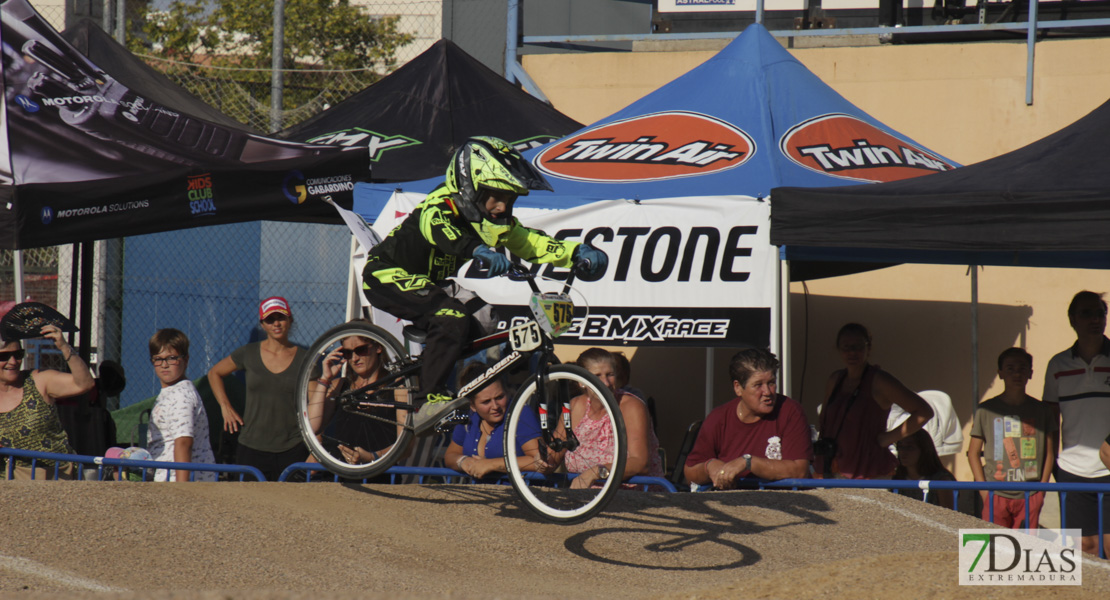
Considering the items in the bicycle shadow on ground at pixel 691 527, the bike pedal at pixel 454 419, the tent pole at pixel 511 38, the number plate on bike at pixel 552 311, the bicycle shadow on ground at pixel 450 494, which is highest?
the tent pole at pixel 511 38

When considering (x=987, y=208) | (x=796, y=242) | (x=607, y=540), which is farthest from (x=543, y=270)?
(x=987, y=208)

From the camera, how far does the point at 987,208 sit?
633cm

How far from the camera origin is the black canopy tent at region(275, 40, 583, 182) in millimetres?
9633

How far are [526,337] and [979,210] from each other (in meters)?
2.90

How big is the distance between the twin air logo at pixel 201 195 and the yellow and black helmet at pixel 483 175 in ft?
10.1

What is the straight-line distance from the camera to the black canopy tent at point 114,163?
754cm

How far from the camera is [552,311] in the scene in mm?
5113

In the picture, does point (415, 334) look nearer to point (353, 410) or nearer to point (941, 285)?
point (353, 410)

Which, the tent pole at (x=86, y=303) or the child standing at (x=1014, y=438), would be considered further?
the tent pole at (x=86, y=303)

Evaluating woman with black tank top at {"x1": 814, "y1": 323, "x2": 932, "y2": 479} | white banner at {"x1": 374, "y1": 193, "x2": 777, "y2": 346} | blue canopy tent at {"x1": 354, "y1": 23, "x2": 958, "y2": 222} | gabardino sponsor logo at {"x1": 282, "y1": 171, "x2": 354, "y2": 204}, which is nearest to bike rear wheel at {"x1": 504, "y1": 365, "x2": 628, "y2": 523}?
white banner at {"x1": 374, "y1": 193, "x2": 777, "y2": 346}

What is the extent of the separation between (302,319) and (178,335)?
5319 mm

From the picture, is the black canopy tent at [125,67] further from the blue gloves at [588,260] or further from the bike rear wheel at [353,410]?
the blue gloves at [588,260]

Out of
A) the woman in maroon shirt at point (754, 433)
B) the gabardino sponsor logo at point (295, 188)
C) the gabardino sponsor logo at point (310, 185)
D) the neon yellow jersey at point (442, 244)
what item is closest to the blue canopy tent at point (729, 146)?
the gabardino sponsor logo at point (310, 185)

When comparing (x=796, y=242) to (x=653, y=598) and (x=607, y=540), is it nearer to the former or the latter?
(x=607, y=540)
